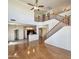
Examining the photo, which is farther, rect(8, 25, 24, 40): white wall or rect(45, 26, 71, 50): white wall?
rect(8, 25, 24, 40): white wall

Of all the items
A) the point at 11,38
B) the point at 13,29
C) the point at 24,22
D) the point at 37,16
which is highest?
the point at 37,16

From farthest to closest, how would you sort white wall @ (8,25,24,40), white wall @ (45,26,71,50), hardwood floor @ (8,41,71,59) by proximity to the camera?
white wall @ (8,25,24,40), white wall @ (45,26,71,50), hardwood floor @ (8,41,71,59)

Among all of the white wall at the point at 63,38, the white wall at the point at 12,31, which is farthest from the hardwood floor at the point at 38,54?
the white wall at the point at 12,31

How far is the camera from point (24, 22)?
12.2 m

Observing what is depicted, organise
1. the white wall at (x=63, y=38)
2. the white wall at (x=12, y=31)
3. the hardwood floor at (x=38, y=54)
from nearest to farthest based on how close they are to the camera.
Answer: the hardwood floor at (x=38, y=54)
the white wall at (x=63, y=38)
the white wall at (x=12, y=31)

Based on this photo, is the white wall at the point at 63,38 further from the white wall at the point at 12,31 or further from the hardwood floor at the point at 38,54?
the white wall at the point at 12,31

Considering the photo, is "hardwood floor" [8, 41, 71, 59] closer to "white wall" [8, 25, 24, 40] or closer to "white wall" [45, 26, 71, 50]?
"white wall" [45, 26, 71, 50]

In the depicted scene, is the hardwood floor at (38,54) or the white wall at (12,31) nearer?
the hardwood floor at (38,54)

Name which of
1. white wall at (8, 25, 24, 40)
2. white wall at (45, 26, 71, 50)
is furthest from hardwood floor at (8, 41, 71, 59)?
white wall at (8, 25, 24, 40)

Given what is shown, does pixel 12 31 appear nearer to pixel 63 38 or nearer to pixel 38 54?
pixel 63 38

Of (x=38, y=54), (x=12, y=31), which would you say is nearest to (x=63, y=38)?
(x=38, y=54)
